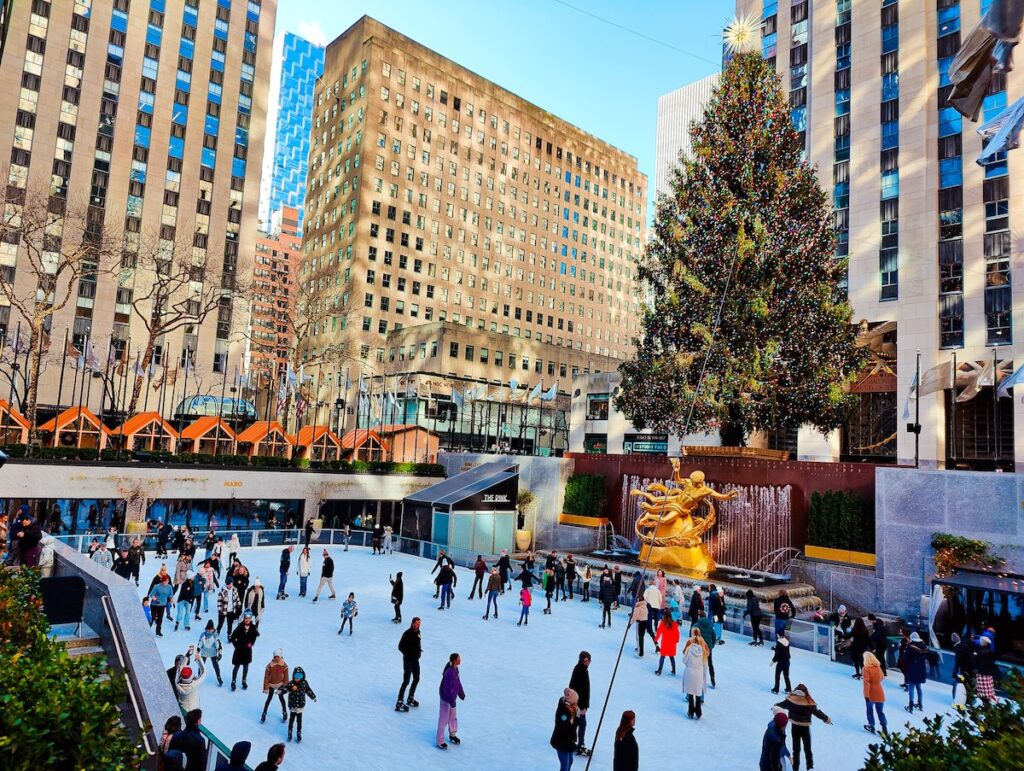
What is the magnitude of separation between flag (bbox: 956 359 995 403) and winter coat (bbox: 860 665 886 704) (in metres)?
26.0

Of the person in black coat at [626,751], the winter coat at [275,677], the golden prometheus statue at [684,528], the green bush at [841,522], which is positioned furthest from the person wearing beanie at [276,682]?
the green bush at [841,522]

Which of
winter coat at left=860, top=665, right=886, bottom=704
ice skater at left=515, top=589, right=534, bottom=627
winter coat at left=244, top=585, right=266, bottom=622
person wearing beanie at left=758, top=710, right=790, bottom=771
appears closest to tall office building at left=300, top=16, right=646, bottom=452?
ice skater at left=515, top=589, right=534, bottom=627

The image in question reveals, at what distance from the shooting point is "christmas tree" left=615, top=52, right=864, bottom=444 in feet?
100

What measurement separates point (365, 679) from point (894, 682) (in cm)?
1201

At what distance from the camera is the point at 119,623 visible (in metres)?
11.5

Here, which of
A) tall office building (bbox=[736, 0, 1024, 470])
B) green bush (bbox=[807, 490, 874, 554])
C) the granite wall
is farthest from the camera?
tall office building (bbox=[736, 0, 1024, 470])

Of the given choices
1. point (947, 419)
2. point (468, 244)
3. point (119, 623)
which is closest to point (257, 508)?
point (119, 623)

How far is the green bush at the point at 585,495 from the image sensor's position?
114 feet

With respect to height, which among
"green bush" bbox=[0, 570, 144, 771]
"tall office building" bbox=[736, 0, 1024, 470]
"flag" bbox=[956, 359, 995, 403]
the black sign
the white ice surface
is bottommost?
the white ice surface

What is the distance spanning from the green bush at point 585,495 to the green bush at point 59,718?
2986 centimetres

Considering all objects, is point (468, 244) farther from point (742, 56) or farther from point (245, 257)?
point (742, 56)

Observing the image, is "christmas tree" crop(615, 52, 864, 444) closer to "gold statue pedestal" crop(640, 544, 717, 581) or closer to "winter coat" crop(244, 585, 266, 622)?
"gold statue pedestal" crop(640, 544, 717, 581)

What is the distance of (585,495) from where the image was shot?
35.2 meters

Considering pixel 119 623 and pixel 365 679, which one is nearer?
pixel 119 623
